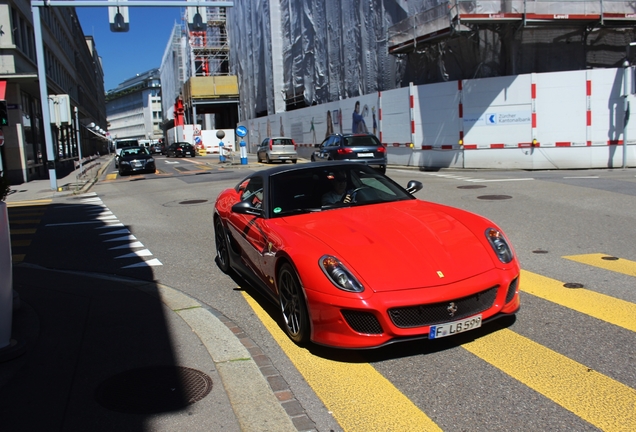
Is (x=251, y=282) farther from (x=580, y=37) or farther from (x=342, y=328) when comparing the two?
(x=580, y=37)

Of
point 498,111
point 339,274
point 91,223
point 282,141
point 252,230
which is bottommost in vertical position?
point 91,223

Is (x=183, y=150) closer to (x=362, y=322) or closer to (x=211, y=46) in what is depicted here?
(x=211, y=46)

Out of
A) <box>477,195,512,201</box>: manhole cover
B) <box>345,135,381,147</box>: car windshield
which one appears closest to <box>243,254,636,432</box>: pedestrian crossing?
<box>477,195,512,201</box>: manhole cover

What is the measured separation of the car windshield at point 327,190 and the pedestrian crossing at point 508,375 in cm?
123

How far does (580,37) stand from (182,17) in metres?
67.9

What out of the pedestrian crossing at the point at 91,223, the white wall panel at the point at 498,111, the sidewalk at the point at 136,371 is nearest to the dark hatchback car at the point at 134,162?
the pedestrian crossing at the point at 91,223

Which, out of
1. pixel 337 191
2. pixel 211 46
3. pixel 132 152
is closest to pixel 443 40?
pixel 132 152

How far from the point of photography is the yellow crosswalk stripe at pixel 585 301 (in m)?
5.00

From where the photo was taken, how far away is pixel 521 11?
20781 mm

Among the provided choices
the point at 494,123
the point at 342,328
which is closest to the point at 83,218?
the point at 342,328

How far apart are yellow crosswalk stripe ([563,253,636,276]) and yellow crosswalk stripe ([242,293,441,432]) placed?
3.90 m

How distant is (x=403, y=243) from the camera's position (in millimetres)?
4703

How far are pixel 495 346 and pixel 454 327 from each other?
0.49 metres

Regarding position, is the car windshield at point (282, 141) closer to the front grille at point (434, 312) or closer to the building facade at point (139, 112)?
→ the front grille at point (434, 312)
